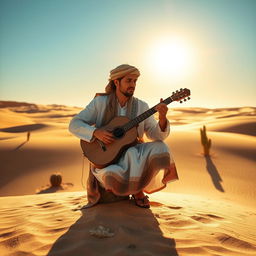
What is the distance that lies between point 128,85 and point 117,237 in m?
1.94

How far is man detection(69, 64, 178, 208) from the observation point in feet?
10.1

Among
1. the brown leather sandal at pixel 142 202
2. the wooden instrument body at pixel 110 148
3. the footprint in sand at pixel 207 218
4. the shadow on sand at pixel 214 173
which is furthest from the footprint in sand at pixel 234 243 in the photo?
the shadow on sand at pixel 214 173

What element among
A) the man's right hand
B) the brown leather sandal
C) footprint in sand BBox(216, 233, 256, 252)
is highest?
the man's right hand

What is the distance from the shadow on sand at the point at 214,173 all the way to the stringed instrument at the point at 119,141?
463 cm

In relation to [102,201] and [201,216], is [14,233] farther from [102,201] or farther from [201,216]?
[201,216]

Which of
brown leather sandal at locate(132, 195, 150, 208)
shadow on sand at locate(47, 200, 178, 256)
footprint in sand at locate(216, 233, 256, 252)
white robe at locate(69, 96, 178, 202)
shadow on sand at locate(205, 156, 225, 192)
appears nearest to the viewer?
shadow on sand at locate(47, 200, 178, 256)

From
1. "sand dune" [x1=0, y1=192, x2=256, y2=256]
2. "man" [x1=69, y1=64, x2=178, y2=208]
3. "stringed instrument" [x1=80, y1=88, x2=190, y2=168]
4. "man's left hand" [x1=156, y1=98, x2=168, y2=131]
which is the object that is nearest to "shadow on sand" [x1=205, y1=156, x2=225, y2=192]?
"sand dune" [x1=0, y1=192, x2=256, y2=256]

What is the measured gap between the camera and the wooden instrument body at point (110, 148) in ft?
10.7

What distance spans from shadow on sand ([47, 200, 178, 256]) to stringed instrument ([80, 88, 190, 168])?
25.3 inches

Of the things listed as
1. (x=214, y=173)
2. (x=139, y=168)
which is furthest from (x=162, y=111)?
(x=214, y=173)

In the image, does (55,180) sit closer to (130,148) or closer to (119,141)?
(119,141)

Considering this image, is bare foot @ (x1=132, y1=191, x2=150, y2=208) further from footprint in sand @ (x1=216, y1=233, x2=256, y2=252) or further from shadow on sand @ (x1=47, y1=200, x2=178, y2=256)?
footprint in sand @ (x1=216, y1=233, x2=256, y2=252)

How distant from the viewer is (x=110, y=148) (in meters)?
3.34

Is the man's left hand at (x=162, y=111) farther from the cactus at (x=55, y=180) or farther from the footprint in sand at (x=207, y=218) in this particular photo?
the cactus at (x=55, y=180)
